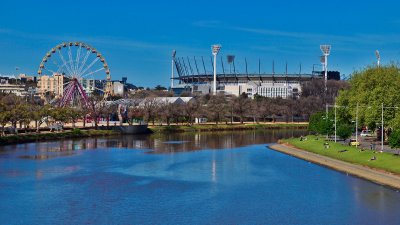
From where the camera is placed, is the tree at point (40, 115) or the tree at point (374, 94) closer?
the tree at point (374, 94)

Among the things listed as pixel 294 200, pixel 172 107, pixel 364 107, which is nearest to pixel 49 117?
pixel 172 107

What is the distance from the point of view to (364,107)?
6600 centimetres

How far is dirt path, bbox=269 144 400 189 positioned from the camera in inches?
1582

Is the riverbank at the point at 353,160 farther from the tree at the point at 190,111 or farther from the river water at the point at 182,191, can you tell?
the tree at the point at 190,111

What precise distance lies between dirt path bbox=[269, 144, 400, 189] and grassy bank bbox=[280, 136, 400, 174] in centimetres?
59

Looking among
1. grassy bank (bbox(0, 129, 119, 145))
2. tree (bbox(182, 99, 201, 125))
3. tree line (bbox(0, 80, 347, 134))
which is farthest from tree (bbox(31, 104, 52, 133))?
tree (bbox(182, 99, 201, 125))

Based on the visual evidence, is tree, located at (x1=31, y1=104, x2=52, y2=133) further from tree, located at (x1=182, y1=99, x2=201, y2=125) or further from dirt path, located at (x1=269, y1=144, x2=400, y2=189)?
dirt path, located at (x1=269, y1=144, x2=400, y2=189)

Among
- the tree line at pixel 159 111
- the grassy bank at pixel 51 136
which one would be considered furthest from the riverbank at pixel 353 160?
the tree line at pixel 159 111

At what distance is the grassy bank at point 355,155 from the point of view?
146ft

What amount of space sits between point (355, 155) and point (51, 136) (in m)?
44.4

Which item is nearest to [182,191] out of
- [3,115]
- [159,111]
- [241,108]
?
[3,115]

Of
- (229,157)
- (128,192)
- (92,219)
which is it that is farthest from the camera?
(229,157)

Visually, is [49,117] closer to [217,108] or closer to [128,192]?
[217,108]

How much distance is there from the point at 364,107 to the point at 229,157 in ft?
54.2
